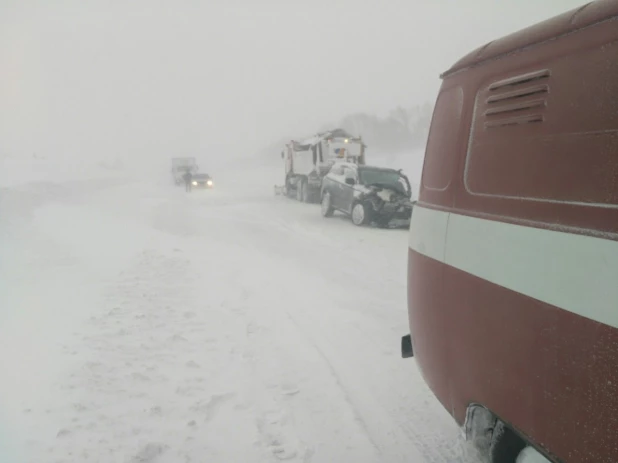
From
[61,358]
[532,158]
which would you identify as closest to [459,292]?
[532,158]

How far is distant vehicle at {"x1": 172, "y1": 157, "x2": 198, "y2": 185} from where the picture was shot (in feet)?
113

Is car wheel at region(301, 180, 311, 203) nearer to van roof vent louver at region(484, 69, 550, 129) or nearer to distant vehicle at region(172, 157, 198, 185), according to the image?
distant vehicle at region(172, 157, 198, 185)

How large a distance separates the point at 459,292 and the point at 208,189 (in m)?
28.0

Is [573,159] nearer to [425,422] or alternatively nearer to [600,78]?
[600,78]

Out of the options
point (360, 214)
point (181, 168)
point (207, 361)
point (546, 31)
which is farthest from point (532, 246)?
point (181, 168)

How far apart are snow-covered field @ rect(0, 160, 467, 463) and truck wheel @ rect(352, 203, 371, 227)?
3.66 m

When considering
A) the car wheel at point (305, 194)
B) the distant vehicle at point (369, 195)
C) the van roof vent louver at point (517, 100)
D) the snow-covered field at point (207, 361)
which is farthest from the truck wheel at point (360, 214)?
the van roof vent louver at point (517, 100)

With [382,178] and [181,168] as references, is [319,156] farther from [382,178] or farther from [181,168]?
[181,168]

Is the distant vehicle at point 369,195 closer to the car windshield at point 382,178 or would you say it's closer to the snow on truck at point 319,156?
the car windshield at point 382,178

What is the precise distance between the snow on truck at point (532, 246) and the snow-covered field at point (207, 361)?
1.90 ft

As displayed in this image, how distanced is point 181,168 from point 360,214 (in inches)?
1049

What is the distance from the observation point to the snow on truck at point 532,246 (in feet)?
4.72

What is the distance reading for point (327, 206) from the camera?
47.0ft

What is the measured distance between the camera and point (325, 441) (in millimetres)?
2996
